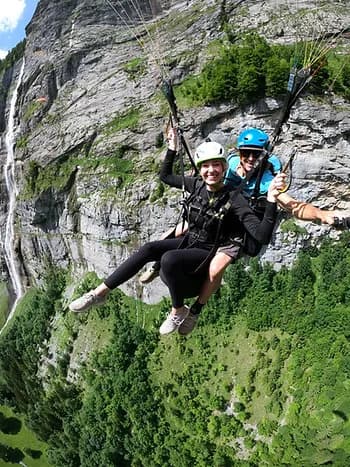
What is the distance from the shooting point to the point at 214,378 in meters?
37.7

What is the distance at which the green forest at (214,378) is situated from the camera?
32188 millimetres

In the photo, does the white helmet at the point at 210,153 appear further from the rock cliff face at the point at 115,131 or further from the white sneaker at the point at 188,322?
the rock cliff face at the point at 115,131

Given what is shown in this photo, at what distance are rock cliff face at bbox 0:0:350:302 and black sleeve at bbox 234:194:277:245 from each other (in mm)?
30114

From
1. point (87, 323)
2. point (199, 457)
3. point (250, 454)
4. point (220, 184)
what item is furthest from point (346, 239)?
point (220, 184)

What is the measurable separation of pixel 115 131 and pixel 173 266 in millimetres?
41619

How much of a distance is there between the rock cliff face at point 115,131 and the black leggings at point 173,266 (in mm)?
29596

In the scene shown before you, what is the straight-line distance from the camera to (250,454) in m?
33.9

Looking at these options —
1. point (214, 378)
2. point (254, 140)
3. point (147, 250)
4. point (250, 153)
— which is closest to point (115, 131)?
point (214, 378)

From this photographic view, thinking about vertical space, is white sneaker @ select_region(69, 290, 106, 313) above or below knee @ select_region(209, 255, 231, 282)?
above

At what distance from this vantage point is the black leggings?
8.21 meters

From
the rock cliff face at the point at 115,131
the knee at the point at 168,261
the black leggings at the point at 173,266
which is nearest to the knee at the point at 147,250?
the black leggings at the point at 173,266

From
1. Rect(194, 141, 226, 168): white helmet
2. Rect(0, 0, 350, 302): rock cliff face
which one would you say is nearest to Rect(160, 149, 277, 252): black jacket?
Rect(194, 141, 226, 168): white helmet

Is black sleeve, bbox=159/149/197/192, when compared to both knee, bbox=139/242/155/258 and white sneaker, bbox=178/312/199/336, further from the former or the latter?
white sneaker, bbox=178/312/199/336

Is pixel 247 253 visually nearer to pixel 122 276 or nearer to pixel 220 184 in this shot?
pixel 220 184
